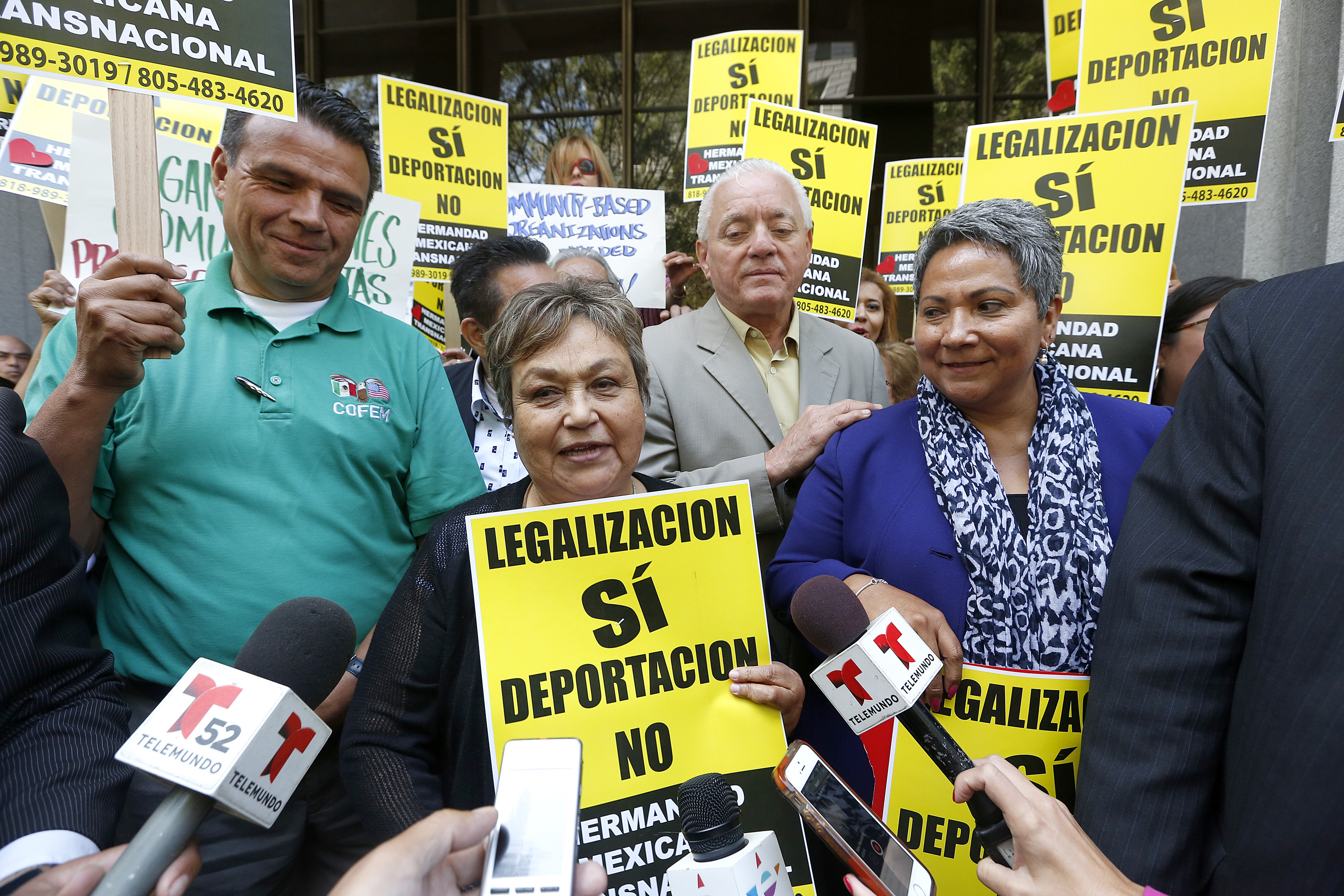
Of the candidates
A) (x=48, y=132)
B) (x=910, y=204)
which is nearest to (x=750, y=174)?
(x=910, y=204)

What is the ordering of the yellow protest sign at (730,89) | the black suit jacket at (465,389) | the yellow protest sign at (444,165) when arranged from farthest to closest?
the yellow protest sign at (730,89), the yellow protest sign at (444,165), the black suit jacket at (465,389)

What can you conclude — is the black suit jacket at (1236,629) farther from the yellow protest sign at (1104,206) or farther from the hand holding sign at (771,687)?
the yellow protest sign at (1104,206)

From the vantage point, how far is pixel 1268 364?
1.25 meters

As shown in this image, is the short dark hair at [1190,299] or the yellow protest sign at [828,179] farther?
the yellow protest sign at [828,179]

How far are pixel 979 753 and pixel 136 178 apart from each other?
2.17 meters

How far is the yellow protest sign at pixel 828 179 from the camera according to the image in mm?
4371

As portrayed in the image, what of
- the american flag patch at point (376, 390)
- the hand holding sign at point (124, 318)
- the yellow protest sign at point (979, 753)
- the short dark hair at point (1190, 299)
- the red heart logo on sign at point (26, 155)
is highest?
the red heart logo on sign at point (26, 155)

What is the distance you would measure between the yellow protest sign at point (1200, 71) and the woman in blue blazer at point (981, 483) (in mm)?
2184

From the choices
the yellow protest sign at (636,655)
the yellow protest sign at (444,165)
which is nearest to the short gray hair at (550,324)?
the yellow protest sign at (636,655)

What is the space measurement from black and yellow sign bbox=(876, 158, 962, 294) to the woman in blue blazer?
332 centimetres

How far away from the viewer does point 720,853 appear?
101cm

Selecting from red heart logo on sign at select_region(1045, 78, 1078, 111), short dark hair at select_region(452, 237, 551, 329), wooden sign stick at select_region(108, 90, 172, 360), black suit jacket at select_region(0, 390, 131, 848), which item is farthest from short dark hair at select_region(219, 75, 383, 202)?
red heart logo on sign at select_region(1045, 78, 1078, 111)

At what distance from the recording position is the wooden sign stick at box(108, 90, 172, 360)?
1.75m

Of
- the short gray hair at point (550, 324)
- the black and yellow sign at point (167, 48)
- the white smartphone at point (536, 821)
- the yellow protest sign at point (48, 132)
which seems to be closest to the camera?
the white smartphone at point (536, 821)
